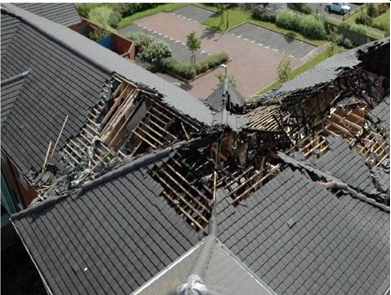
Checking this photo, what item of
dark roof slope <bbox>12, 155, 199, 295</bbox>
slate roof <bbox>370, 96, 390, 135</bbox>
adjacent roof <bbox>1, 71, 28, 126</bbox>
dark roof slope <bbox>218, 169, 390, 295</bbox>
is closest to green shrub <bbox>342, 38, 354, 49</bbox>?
slate roof <bbox>370, 96, 390, 135</bbox>

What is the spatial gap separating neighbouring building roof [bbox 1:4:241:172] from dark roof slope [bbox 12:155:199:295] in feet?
10.0

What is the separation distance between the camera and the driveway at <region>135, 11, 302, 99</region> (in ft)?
110

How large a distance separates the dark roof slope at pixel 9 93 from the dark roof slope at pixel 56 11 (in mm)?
8281

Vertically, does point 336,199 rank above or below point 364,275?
above

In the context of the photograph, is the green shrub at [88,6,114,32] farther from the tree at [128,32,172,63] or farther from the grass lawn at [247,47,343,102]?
the grass lawn at [247,47,343,102]

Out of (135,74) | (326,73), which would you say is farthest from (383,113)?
(135,74)

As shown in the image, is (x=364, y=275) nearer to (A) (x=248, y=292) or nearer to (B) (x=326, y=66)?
(A) (x=248, y=292)

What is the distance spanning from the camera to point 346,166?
46.0 ft

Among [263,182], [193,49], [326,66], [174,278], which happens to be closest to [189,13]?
[193,49]

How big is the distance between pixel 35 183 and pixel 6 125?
3772mm

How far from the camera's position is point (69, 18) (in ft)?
89.4

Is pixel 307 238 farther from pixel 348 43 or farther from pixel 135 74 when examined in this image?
pixel 348 43

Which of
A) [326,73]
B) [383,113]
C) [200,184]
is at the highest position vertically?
[326,73]

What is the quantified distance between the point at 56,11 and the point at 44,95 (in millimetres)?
11129
